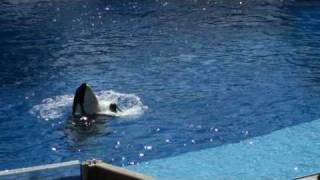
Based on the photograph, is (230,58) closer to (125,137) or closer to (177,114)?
(177,114)

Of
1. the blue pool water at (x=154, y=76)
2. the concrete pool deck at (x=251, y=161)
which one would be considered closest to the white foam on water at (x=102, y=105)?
the blue pool water at (x=154, y=76)

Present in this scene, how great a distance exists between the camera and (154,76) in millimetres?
11523

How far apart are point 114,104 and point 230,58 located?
4.44 meters

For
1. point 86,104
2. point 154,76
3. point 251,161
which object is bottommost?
point 251,161

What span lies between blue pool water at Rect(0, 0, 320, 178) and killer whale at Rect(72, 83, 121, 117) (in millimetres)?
250

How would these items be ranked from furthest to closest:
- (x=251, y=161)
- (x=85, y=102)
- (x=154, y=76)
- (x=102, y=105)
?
(x=154, y=76) < (x=102, y=105) < (x=85, y=102) < (x=251, y=161)

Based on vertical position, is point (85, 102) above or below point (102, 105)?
above

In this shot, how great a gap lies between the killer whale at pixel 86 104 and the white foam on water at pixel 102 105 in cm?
9

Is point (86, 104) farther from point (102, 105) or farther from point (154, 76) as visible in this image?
point (154, 76)

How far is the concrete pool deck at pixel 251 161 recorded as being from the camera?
281 inches

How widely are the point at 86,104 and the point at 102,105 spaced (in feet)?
1.01

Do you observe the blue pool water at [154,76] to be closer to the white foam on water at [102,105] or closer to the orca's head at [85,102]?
the white foam on water at [102,105]

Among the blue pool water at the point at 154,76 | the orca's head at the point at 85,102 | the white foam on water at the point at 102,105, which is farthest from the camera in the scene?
the white foam on water at the point at 102,105

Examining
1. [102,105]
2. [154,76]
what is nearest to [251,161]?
[102,105]
